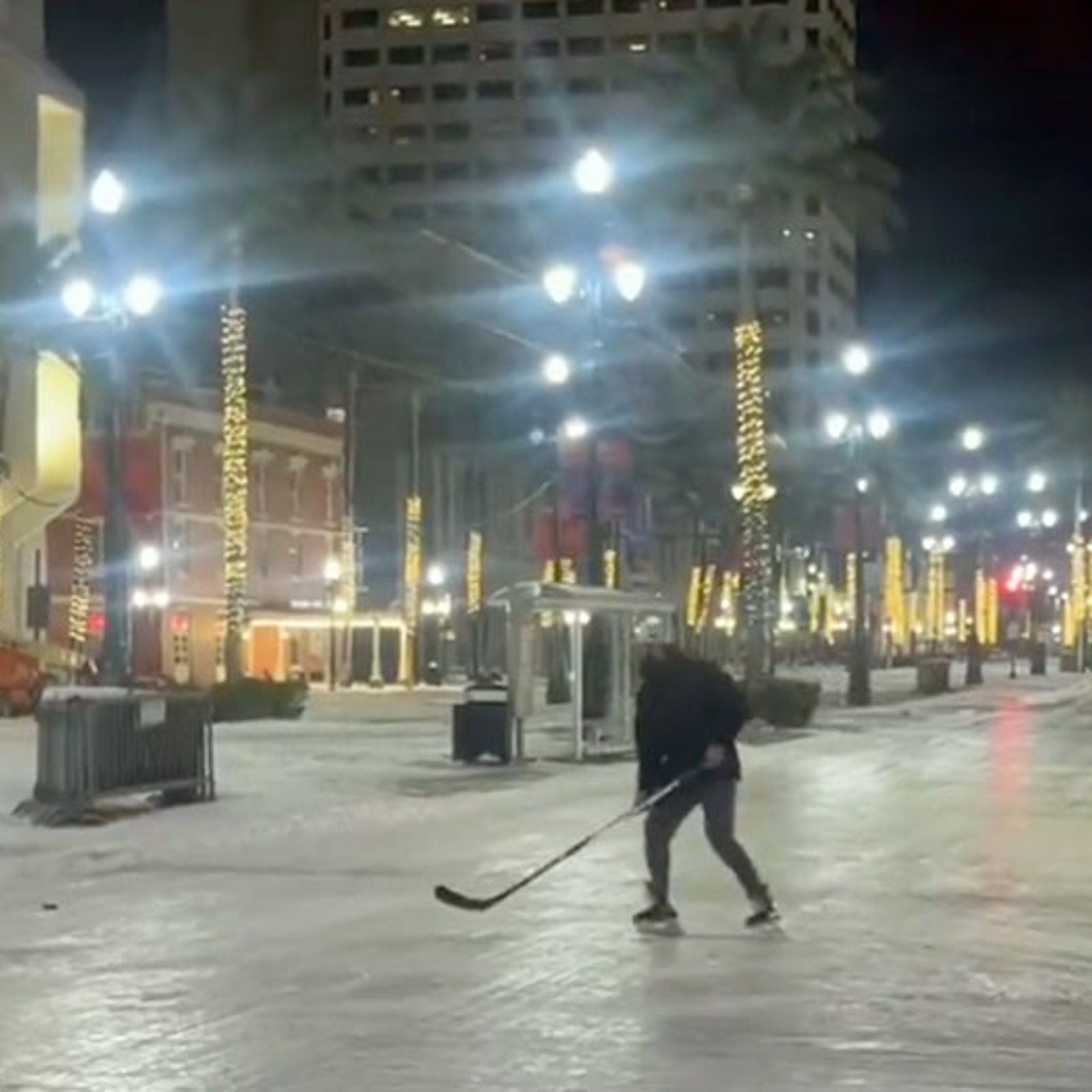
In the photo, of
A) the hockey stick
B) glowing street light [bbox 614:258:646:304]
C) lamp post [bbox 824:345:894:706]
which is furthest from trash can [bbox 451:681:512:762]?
lamp post [bbox 824:345:894:706]

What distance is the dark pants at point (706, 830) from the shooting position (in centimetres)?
1455

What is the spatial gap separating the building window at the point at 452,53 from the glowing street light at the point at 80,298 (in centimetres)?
15530

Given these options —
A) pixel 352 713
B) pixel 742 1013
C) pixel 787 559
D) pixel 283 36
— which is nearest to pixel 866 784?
pixel 742 1013

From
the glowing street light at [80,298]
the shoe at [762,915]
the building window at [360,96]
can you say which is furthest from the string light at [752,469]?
the building window at [360,96]

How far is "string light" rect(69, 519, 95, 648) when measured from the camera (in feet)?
204

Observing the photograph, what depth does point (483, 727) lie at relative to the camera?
108 ft

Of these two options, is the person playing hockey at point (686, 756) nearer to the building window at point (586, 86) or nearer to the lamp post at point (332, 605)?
the lamp post at point (332, 605)

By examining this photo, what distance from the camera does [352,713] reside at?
2044 inches

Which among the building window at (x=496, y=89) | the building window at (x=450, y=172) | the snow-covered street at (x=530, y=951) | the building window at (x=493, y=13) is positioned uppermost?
the building window at (x=493, y=13)

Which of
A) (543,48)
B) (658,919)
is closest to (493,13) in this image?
(543,48)

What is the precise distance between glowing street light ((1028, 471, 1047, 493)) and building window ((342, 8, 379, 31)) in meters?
78.7

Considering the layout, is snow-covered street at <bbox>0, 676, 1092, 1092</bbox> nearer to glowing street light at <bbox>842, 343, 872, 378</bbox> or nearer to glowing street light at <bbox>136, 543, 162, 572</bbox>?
glowing street light at <bbox>842, 343, 872, 378</bbox>

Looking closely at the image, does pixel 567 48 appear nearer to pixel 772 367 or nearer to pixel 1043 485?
pixel 772 367

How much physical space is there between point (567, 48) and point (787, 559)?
79.7 metres
